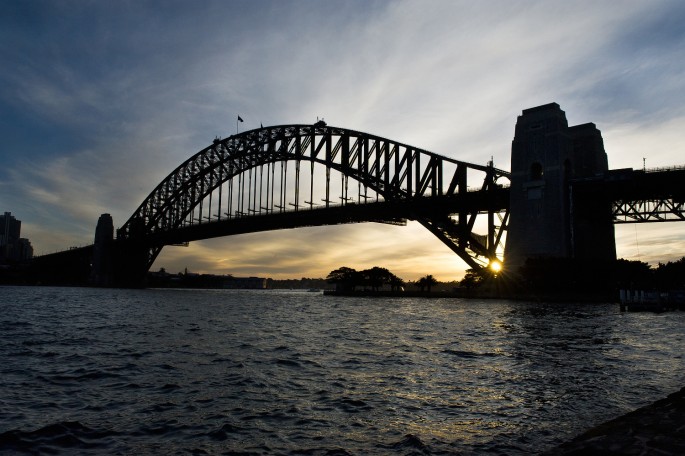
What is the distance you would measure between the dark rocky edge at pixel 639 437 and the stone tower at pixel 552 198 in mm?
60506

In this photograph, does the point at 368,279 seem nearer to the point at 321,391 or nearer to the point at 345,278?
the point at 345,278

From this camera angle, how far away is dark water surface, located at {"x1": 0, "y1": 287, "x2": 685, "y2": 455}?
9625mm

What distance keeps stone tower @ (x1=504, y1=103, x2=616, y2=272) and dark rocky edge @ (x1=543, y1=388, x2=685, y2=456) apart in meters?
60.5

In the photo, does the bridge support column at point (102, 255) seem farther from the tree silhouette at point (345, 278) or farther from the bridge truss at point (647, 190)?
the bridge truss at point (647, 190)

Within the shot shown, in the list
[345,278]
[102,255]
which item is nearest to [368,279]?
[345,278]

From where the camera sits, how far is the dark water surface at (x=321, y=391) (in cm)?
962

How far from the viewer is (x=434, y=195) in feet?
279

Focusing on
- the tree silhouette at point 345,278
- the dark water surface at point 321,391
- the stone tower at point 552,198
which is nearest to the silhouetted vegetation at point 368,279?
the tree silhouette at point 345,278

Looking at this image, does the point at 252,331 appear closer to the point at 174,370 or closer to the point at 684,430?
the point at 174,370

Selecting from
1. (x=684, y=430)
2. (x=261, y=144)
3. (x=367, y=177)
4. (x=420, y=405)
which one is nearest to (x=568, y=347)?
(x=420, y=405)

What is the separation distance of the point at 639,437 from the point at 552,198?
6420 cm

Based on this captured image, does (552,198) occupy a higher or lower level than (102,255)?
higher

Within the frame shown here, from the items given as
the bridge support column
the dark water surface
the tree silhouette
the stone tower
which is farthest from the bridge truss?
the bridge support column

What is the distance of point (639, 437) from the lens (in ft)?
24.6
